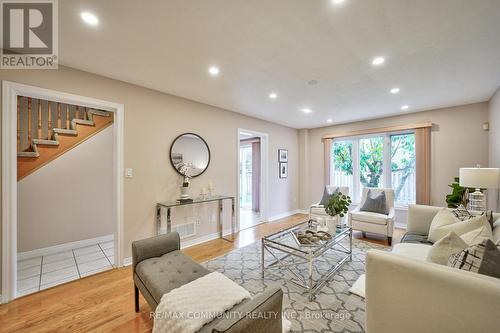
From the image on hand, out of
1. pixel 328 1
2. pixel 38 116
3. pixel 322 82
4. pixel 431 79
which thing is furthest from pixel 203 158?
pixel 431 79

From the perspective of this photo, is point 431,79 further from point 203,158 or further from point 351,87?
point 203,158

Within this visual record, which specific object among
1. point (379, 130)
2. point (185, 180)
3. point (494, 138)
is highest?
point (379, 130)

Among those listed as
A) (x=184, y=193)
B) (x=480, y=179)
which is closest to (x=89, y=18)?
(x=184, y=193)

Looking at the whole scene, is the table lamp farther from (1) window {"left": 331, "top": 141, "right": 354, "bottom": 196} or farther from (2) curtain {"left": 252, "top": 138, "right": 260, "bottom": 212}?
(2) curtain {"left": 252, "top": 138, "right": 260, "bottom": 212}

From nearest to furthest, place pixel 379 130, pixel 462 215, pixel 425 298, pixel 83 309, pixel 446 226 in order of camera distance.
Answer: pixel 425 298 → pixel 83 309 → pixel 446 226 → pixel 462 215 → pixel 379 130

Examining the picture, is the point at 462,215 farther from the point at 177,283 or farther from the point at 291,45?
the point at 177,283

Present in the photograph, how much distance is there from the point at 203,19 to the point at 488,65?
3.15m

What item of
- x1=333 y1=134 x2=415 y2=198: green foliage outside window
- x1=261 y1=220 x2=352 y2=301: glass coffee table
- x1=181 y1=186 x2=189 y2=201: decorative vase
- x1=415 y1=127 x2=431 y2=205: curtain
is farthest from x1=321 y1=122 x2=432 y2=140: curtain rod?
x1=181 y1=186 x2=189 y2=201: decorative vase

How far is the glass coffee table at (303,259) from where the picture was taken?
84.5 inches

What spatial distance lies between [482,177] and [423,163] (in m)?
1.76

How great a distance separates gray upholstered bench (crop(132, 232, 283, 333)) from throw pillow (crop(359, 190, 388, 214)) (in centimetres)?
335

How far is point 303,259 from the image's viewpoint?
8.77 ft

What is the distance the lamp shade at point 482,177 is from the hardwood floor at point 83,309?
12.6 ft

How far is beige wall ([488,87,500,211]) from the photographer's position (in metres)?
2.93
